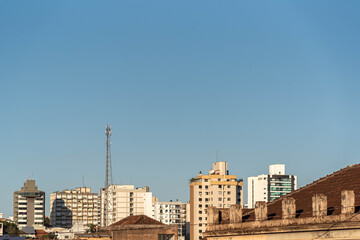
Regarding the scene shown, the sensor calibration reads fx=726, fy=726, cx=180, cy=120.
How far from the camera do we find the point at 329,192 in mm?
53188

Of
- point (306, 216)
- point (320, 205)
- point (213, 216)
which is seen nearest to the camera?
point (320, 205)

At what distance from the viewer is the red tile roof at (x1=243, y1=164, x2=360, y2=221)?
49.2 metres

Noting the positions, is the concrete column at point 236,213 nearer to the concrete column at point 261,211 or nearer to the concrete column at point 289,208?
the concrete column at point 261,211

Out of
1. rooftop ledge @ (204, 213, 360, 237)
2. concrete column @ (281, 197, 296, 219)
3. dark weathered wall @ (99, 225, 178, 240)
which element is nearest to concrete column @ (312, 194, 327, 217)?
rooftop ledge @ (204, 213, 360, 237)

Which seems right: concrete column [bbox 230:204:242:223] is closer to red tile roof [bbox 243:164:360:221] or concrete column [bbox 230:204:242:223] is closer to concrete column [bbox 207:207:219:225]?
red tile roof [bbox 243:164:360:221]

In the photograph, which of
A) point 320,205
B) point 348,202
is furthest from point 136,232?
point 348,202

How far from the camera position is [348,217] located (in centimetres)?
4456

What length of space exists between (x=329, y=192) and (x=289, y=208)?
3840 mm

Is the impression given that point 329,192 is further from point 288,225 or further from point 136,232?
point 136,232

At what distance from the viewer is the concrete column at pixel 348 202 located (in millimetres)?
44531

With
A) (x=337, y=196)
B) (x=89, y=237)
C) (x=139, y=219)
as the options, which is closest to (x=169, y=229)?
(x=139, y=219)

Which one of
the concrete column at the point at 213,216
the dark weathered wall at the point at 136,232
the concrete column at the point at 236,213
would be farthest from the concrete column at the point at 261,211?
the dark weathered wall at the point at 136,232

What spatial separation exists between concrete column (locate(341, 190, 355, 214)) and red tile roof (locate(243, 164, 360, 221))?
47 cm

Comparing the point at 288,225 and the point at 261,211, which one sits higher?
the point at 261,211
